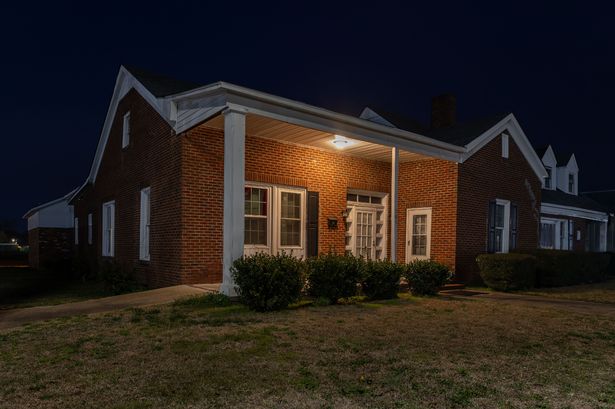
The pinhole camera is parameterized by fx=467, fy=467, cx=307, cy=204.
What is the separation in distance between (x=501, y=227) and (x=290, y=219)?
294 inches

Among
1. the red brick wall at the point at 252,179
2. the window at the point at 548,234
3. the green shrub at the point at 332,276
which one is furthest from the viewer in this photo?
the window at the point at 548,234

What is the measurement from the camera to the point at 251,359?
5055 millimetres

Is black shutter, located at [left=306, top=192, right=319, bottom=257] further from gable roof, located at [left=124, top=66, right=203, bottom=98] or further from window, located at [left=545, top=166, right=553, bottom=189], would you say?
window, located at [left=545, top=166, right=553, bottom=189]

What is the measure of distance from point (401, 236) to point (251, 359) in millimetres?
10120

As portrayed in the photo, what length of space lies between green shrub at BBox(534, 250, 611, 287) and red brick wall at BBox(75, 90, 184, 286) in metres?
10.1

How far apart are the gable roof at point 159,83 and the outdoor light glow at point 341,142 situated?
396 centimetres

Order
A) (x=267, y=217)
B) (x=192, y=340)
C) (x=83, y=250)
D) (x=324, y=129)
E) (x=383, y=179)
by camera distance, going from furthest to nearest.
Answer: (x=83, y=250)
(x=383, y=179)
(x=267, y=217)
(x=324, y=129)
(x=192, y=340)

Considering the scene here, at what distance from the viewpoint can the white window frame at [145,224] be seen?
1180cm

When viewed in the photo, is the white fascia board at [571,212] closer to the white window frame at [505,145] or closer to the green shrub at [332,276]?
the white window frame at [505,145]

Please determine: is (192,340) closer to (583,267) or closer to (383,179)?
(383,179)

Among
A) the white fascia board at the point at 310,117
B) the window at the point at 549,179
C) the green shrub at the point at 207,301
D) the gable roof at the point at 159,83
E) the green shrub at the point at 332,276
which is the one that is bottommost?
the green shrub at the point at 207,301

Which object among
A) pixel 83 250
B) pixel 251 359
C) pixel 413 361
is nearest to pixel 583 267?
pixel 413 361

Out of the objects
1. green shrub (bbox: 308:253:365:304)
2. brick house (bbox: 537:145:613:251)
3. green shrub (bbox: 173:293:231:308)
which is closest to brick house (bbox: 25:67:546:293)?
green shrub (bbox: 173:293:231:308)

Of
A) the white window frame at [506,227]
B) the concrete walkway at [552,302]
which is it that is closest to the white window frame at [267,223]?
the concrete walkway at [552,302]
